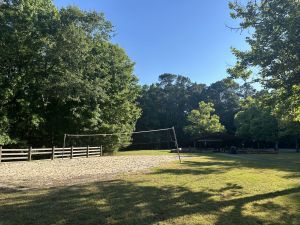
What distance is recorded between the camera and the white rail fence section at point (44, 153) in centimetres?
2395

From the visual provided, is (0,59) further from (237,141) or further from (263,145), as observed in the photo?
(263,145)

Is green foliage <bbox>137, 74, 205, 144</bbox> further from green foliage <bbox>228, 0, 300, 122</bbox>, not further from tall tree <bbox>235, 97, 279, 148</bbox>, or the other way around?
green foliage <bbox>228, 0, 300, 122</bbox>

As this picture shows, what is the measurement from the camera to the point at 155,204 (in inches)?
325

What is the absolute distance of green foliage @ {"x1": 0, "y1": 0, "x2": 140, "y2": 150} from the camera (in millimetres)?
27953

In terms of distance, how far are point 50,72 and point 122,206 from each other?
24.2 meters

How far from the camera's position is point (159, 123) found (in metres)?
73.6

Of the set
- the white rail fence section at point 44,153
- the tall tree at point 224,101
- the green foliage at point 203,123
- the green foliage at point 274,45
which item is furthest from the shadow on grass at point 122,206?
the tall tree at point 224,101

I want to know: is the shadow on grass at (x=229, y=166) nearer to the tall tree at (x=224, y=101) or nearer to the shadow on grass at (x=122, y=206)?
the shadow on grass at (x=122, y=206)

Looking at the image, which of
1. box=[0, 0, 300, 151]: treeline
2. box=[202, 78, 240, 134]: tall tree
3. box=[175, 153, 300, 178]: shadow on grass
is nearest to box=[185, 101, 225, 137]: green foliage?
box=[202, 78, 240, 134]: tall tree

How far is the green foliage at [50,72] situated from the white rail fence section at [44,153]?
280 centimetres

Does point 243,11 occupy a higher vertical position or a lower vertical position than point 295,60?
higher

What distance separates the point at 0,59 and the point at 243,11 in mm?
21077

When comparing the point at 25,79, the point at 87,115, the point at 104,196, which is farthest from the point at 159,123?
the point at 104,196

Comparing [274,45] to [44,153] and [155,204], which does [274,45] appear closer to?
Result: [155,204]
